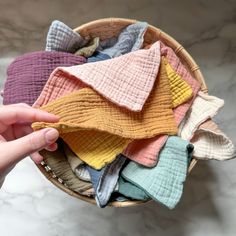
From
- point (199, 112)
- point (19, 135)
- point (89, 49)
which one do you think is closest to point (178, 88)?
point (199, 112)

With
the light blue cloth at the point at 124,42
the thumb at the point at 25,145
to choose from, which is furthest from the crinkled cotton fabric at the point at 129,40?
the thumb at the point at 25,145

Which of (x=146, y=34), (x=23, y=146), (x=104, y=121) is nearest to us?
(x=23, y=146)

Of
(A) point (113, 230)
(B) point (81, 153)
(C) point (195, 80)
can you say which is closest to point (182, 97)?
(C) point (195, 80)

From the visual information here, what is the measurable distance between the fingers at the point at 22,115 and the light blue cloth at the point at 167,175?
161 millimetres

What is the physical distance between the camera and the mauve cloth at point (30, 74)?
674 mm

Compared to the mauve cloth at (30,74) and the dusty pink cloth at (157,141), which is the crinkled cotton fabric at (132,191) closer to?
the dusty pink cloth at (157,141)

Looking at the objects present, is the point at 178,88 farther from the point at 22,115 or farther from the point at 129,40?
the point at 22,115

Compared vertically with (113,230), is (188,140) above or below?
above

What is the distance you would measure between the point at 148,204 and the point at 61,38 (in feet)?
1.14

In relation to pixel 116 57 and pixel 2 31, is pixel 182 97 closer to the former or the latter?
pixel 116 57

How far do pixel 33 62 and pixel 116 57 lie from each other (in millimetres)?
128

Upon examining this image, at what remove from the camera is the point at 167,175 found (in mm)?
672

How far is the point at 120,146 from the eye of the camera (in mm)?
671

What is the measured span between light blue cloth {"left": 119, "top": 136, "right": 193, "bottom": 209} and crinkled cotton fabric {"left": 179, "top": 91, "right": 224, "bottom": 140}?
0.11 ft
